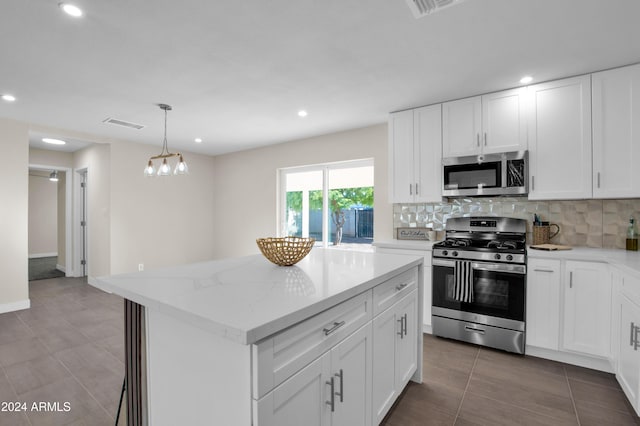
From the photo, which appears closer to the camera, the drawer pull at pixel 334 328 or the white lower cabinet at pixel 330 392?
the white lower cabinet at pixel 330 392

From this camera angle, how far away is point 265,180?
5.61m

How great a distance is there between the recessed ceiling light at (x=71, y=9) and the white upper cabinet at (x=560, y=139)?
3.56 metres

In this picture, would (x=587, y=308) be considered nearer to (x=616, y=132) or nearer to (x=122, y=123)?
(x=616, y=132)

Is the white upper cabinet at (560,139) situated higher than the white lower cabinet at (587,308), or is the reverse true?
the white upper cabinet at (560,139)

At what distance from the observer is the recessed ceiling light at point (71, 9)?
1808 millimetres

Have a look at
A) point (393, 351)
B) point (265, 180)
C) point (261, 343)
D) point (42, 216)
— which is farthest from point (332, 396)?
point (42, 216)

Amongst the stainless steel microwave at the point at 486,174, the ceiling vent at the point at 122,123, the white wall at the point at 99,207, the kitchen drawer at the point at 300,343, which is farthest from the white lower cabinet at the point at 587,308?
the white wall at the point at 99,207

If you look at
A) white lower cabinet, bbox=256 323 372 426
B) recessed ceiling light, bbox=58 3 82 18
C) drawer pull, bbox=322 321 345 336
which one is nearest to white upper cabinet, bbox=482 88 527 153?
white lower cabinet, bbox=256 323 372 426

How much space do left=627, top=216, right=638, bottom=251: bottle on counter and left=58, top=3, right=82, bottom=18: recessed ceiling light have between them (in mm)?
4431

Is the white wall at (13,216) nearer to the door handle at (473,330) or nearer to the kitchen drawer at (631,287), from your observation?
the door handle at (473,330)

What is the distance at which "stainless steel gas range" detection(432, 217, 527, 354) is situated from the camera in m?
2.74

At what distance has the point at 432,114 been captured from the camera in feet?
11.2

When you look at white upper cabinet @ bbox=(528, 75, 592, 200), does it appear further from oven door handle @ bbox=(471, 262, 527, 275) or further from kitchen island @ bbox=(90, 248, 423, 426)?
kitchen island @ bbox=(90, 248, 423, 426)

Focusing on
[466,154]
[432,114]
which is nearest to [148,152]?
[432,114]
